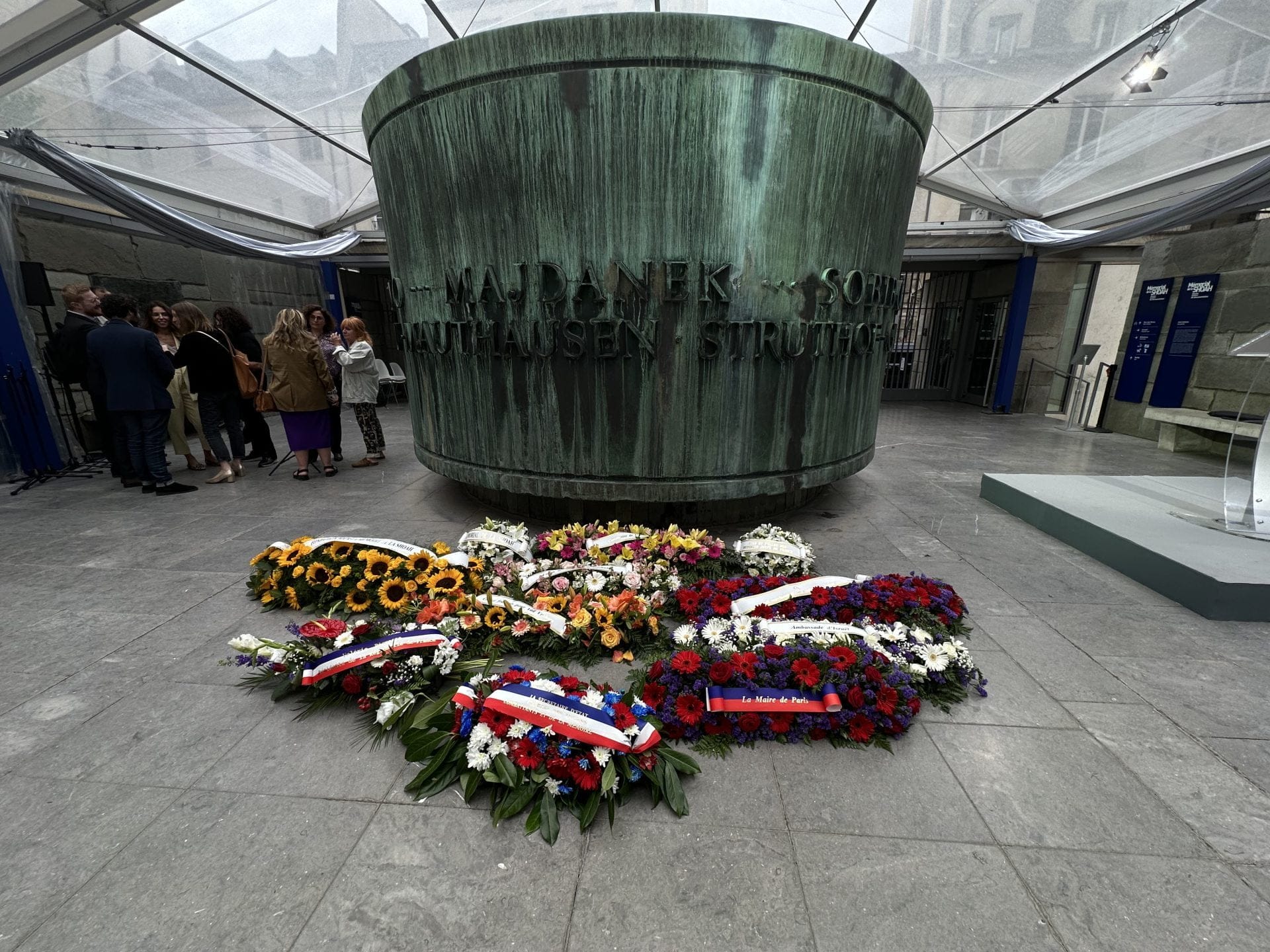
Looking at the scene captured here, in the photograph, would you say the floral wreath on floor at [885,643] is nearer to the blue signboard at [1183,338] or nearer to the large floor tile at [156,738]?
the large floor tile at [156,738]

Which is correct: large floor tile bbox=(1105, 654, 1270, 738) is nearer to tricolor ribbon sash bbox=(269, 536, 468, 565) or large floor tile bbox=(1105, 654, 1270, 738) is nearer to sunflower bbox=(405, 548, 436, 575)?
tricolor ribbon sash bbox=(269, 536, 468, 565)

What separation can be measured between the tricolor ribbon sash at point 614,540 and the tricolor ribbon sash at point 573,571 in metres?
0.22

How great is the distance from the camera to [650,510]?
4.35 meters

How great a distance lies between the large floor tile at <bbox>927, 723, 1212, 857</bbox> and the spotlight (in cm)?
760

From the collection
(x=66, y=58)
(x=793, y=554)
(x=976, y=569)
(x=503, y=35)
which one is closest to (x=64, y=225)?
(x=66, y=58)

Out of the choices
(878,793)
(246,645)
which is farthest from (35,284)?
(878,793)

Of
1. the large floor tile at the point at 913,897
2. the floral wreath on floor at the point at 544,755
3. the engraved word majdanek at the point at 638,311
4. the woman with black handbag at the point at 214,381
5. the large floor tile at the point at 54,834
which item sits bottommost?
the large floor tile at the point at 54,834

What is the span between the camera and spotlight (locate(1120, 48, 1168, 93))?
598 centimetres

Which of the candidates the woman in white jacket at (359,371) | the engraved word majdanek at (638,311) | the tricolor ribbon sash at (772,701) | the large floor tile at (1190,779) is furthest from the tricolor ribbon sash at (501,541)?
the woman in white jacket at (359,371)

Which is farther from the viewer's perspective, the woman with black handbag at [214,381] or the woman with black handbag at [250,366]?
the woman with black handbag at [250,366]

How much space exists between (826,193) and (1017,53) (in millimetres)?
5223

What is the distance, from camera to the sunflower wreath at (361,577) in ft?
10.2

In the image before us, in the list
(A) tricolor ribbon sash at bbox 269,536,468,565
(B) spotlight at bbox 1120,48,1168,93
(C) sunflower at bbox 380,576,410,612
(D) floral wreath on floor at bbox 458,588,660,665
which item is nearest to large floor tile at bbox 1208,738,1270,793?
(D) floral wreath on floor at bbox 458,588,660,665

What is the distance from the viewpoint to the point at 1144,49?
605cm
